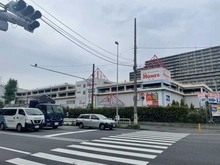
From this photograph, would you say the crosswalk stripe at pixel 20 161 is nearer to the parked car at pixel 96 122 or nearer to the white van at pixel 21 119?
the white van at pixel 21 119

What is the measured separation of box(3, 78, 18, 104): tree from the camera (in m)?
62.1

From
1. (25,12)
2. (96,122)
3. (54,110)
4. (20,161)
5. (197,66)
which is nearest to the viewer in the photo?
(25,12)

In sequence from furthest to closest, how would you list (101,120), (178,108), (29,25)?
(178,108) < (101,120) < (29,25)

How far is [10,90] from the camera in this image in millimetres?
62469

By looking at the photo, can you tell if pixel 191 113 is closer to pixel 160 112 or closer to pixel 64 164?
pixel 160 112

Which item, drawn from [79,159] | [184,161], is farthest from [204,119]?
[79,159]

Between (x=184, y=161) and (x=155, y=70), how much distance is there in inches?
2152

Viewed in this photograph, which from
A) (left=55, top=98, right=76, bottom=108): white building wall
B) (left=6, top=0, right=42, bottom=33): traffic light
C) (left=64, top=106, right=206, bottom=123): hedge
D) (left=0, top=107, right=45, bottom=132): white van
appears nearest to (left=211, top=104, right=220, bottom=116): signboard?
(left=64, top=106, right=206, bottom=123): hedge

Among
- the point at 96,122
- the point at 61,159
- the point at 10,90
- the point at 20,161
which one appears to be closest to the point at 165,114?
the point at 96,122

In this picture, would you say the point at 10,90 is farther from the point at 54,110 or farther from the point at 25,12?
the point at 25,12

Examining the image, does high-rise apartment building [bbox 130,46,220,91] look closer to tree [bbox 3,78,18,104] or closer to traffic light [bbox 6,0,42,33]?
tree [bbox 3,78,18,104]

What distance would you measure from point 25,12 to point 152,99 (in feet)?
181

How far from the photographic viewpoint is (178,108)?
25812 millimetres

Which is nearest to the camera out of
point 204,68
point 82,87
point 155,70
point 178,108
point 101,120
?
point 101,120
